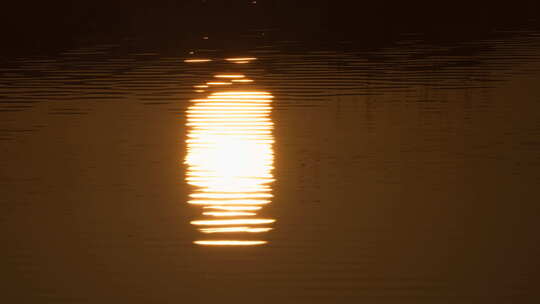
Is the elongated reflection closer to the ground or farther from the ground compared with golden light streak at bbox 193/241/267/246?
closer to the ground

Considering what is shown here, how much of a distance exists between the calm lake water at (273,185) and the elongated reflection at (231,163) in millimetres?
24

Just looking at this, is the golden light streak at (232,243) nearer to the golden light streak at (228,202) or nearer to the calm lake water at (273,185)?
the calm lake water at (273,185)

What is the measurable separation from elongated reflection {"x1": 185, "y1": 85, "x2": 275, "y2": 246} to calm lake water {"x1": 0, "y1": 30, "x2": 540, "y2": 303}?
2 centimetres

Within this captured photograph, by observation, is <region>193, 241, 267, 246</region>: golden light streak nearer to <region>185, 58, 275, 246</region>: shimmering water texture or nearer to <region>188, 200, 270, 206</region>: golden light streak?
<region>185, 58, 275, 246</region>: shimmering water texture

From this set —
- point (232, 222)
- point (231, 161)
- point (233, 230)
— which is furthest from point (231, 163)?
point (233, 230)

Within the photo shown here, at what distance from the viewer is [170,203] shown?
28.0 ft

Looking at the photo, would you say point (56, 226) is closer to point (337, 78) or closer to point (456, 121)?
point (456, 121)

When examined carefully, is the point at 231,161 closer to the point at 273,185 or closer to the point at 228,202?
the point at 273,185

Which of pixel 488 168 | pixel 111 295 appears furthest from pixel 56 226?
pixel 488 168

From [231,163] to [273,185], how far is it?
27.0 inches

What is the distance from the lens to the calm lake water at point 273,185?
686 cm

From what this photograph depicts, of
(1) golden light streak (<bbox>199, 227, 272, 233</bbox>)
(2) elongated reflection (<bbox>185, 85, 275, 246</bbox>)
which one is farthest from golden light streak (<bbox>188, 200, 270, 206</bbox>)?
(1) golden light streak (<bbox>199, 227, 272, 233</bbox>)

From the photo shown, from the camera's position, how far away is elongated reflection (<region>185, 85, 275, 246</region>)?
7914mm

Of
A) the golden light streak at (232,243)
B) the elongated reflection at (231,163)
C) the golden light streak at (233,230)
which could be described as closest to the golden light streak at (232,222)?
the elongated reflection at (231,163)
